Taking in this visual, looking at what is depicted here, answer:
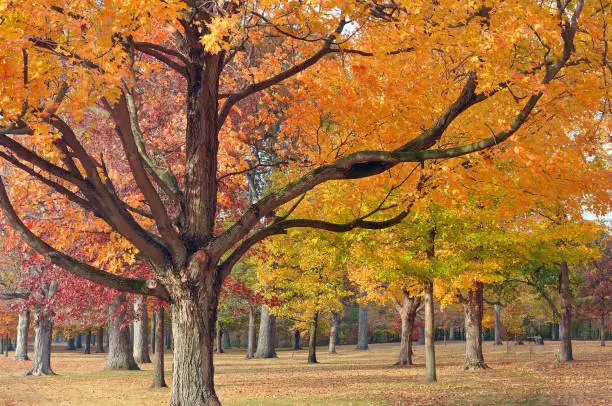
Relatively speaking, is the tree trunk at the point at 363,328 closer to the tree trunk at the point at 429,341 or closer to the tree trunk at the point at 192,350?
the tree trunk at the point at 429,341

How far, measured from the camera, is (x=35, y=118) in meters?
9.67

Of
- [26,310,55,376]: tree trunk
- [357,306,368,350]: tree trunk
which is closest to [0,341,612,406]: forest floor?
[26,310,55,376]: tree trunk

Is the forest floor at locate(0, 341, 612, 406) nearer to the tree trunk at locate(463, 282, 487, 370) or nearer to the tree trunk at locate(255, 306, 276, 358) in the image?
the tree trunk at locate(463, 282, 487, 370)

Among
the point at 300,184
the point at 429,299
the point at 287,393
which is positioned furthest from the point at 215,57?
the point at 429,299

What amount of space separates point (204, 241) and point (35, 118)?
3.52 meters

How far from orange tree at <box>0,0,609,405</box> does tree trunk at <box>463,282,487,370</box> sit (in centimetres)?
1613

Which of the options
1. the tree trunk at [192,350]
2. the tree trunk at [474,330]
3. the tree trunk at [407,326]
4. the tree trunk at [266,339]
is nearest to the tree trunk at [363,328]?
the tree trunk at [266,339]

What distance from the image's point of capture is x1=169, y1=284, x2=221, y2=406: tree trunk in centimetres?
1082

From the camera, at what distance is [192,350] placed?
1095 centimetres

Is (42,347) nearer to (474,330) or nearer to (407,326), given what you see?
(407,326)

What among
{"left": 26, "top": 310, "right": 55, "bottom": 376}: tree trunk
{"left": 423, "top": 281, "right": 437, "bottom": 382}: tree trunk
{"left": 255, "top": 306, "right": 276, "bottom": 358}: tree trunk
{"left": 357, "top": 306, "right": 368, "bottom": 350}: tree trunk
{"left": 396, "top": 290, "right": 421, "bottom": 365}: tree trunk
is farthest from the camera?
{"left": 357, "top": 306, "right": 368, "bottom": 350}: tree trunk

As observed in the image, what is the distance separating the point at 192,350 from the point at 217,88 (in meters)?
4.82

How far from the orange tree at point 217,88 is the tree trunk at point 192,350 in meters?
0.02

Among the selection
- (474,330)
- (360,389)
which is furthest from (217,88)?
(474,330)
